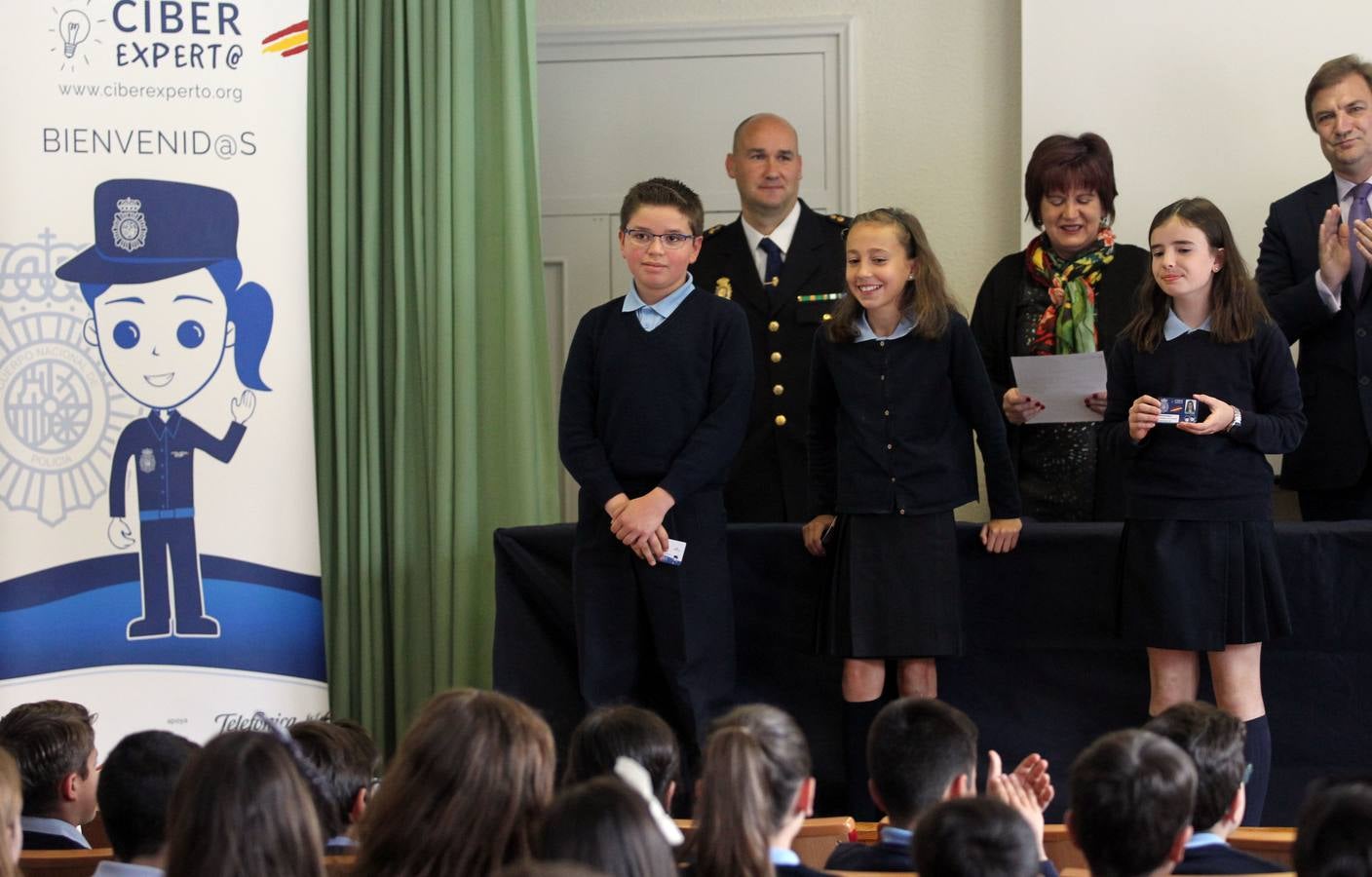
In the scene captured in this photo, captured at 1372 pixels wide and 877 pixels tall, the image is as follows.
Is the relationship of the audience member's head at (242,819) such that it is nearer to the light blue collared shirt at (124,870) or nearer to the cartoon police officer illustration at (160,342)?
the light blue collared shirt at (124,870)

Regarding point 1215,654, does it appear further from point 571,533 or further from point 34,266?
point 34,266

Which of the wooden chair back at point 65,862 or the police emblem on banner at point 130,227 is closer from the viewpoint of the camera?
the wooden chair back at point 65,862

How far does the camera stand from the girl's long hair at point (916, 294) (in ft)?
11.1

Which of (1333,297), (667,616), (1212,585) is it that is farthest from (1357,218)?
(667,616)

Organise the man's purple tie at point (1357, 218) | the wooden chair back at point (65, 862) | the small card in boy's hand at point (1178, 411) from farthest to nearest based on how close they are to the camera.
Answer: the man's purple tie at point (1357, 218)
the small card in boy's hand at point (1178, 411)
the wooden chair back at point (65, 862)

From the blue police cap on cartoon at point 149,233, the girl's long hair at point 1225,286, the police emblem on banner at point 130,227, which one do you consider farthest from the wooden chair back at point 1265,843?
the police emblem on banner at point 130,227

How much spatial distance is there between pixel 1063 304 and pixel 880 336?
2.39ft

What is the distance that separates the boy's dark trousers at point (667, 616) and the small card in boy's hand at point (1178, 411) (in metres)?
0.97

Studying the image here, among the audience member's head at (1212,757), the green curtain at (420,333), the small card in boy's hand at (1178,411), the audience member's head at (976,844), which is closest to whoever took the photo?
the audience member's head at (976,844)

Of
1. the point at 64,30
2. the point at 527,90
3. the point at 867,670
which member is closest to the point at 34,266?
the point at 64,30

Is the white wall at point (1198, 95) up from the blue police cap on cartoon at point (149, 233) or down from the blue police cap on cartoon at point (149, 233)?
up

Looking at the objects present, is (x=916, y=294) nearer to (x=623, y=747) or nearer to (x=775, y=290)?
(x=775, y=290)

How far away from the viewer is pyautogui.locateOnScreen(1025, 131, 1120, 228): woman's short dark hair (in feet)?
12.9

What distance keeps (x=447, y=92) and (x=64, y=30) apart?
1.01 meters
